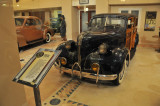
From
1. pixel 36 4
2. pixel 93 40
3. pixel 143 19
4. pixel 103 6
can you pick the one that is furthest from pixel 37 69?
pixel 36 4

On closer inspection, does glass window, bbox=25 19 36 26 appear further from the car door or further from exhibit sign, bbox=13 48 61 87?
exhibit sign, bbox=13 48 61 87

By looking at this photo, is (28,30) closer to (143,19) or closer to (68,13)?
(68,13)

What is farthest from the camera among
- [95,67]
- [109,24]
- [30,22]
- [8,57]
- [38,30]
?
[38,30]

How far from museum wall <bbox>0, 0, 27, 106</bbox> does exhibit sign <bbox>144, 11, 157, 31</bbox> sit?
7778 millimetres

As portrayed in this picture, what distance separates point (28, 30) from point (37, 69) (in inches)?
223

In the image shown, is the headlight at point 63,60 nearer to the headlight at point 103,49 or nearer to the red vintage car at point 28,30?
the headlight at point 103,49

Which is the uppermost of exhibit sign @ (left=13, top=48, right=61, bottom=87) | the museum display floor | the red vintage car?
the red vintage car

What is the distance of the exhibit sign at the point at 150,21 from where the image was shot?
7.47m

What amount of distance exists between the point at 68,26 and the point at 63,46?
593 centimetres

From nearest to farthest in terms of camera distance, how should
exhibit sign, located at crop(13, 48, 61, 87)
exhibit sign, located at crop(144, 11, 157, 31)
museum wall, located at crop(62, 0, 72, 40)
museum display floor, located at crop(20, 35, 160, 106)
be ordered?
exhibit sign, located at crop(13, 48, 61, 87) → museum display floor, located at crop(20, 35, 160, 106) → exhibit sign, located at crop(144, 11, 157, 31) → museum wall, located at crop(62, 0, 72, 40)

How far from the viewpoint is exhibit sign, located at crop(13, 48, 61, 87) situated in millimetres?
1489

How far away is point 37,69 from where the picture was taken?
1.61 m

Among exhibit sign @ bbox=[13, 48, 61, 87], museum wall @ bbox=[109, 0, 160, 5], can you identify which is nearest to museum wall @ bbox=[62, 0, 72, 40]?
museum wall @ bbox=[109, 0, 160, 5]

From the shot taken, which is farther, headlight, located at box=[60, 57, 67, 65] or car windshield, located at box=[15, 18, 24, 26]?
car windshield, located at box=[15, 18, 24, 26]
